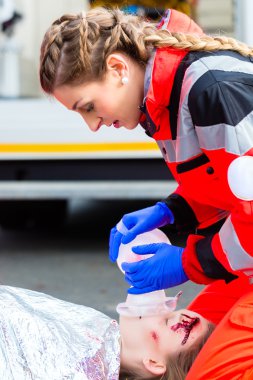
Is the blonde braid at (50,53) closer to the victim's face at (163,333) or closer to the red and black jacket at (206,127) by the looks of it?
the red and black jacket at (206,127)

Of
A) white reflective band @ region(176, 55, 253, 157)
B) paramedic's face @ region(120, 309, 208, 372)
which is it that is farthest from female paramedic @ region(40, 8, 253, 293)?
paramedic's face @ region(120, 309, 208, 372)

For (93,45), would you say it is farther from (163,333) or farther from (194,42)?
(163,333)

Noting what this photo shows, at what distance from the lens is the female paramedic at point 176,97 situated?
79.8 inches

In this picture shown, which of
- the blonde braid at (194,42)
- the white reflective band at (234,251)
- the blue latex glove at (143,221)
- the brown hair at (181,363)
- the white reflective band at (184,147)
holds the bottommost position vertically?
the brown hair at (181,363)

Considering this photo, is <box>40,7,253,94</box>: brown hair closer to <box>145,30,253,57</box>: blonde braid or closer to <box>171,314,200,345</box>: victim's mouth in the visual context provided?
<box>145,30,253,57</box>: blonde braid

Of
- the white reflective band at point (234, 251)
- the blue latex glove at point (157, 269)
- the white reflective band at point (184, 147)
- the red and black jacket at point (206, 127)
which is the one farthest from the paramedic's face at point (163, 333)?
the white reflective band at point (184, 147)

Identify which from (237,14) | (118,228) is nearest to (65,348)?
(118,228)

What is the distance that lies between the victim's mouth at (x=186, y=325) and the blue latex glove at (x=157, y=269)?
0.52ft

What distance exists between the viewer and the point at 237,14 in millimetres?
5184

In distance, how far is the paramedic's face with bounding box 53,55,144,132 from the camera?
2.18 meters

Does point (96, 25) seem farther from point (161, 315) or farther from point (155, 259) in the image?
point (161, 315)

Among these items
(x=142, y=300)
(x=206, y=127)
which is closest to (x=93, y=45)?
(x=206, y=127)

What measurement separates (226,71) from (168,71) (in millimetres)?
161

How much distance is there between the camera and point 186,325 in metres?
2.43
